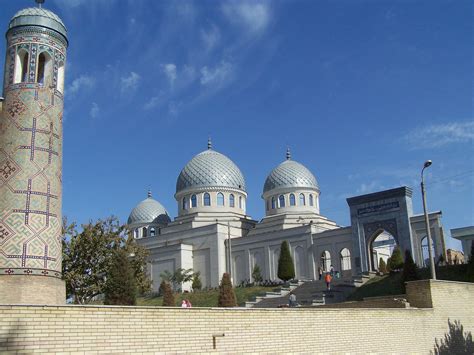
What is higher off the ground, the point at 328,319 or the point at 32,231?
the point at 32,231

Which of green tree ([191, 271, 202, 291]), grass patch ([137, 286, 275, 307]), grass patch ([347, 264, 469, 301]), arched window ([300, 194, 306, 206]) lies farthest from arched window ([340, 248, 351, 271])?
green tree ([191, 271, 202, 291])

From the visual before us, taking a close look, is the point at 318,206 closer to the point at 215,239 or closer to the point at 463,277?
the point at 215,239

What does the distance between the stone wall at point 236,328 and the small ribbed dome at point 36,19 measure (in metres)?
9.51

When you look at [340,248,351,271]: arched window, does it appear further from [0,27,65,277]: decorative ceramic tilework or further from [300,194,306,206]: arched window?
[0,27,65,277]: decorative ceramic tilework

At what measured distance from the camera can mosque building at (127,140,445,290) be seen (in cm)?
3219

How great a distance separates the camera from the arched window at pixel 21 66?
48.0ft

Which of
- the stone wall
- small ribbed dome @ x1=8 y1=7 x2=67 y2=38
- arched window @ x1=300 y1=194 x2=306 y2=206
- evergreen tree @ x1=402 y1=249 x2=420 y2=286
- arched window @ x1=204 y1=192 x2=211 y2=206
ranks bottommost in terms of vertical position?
the stone wall

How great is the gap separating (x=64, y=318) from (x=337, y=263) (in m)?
29.5

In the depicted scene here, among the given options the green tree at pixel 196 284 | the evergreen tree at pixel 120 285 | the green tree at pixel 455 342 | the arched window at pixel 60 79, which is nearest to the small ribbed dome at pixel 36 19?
the arched window at pixel 60 79

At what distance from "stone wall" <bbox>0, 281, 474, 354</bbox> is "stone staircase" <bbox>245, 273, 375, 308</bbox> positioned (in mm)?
10508

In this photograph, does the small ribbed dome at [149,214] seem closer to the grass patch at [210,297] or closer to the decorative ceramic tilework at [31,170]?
the grass patch at [210,297]

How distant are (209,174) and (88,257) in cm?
2027

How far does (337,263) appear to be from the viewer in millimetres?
35938

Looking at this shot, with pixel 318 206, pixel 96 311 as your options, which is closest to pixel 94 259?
pixel 96 311
